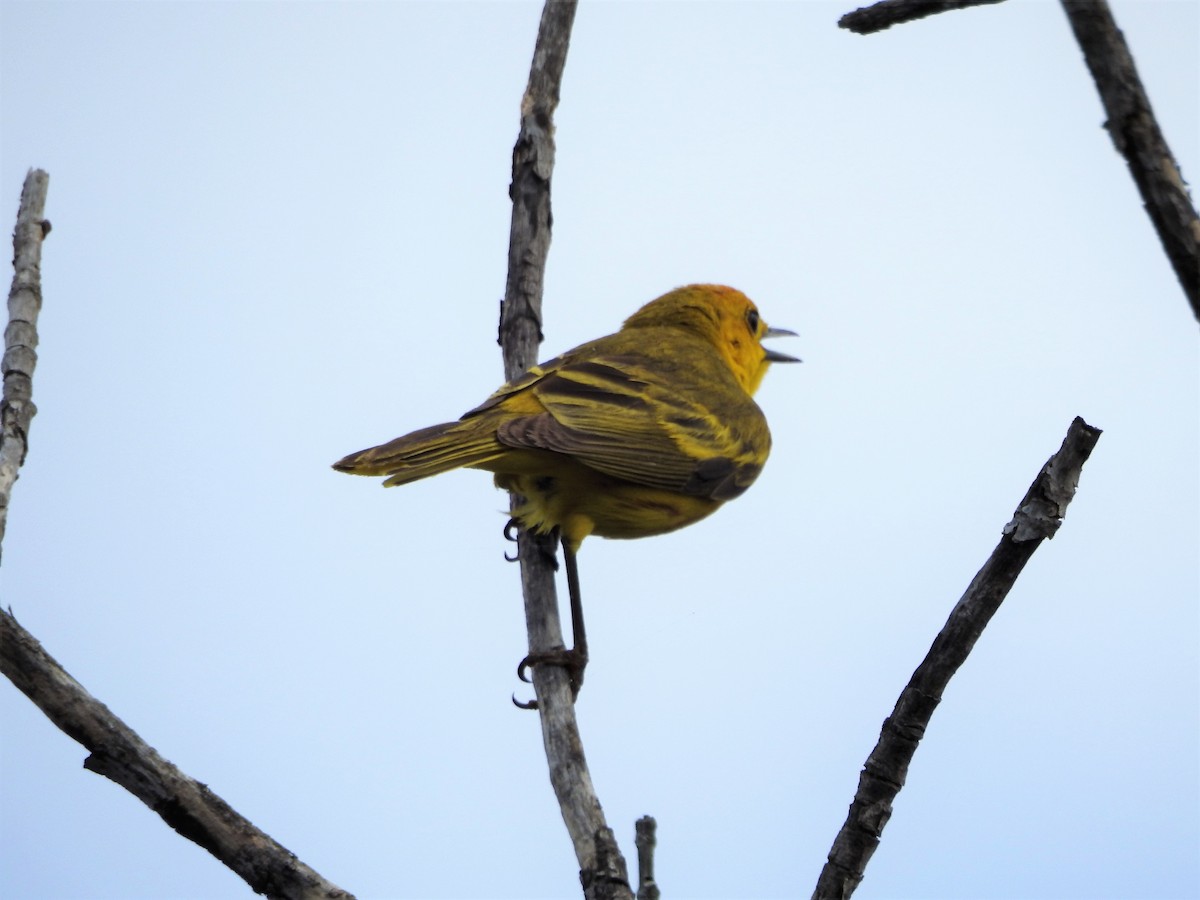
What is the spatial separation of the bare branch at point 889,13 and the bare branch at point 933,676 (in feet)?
2.82

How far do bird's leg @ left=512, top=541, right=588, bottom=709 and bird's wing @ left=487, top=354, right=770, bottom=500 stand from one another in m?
0.45

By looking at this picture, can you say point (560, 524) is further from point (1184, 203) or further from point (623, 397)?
point (1184, 203)

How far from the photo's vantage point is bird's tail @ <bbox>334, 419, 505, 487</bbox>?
486 cm

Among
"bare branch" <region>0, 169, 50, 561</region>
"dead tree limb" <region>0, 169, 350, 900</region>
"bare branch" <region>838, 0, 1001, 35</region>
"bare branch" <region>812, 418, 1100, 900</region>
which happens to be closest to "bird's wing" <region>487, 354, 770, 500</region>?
"bare branch" <region>0, 169, 50, 561</region>

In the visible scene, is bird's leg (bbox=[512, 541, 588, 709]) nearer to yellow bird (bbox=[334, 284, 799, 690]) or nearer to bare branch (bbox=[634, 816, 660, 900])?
yellow bird (bbox=[334, 284, 799, 690])

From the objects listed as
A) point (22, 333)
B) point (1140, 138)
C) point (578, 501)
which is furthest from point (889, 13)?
point (578, 501)

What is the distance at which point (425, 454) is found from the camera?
4.95 metres

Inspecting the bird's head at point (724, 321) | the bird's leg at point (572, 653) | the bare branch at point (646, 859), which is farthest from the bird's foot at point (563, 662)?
the bird's head at point (724, 321)

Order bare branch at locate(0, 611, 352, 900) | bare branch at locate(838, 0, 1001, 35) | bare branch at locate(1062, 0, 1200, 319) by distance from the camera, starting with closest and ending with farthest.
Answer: bare branch at locate(1062, 0, 1200, 319), bare branch at locate(838, 0, 1001, 35), bare branch at locate(0, 611, 352, 900)

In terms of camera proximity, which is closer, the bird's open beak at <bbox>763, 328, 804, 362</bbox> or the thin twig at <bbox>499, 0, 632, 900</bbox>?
the thin twig at <bbox>499, 0, 632, 900</bbox>

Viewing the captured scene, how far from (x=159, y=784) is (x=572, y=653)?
2.22 metres

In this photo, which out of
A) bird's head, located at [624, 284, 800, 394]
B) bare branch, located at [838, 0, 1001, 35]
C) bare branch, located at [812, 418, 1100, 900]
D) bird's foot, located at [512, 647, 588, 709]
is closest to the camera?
bare branch, located at [838, 0, 1001, 35]

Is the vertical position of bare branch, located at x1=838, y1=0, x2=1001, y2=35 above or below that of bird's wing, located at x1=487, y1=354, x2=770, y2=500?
below

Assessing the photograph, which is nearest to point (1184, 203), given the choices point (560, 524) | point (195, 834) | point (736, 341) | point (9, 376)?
point (195, 834)
